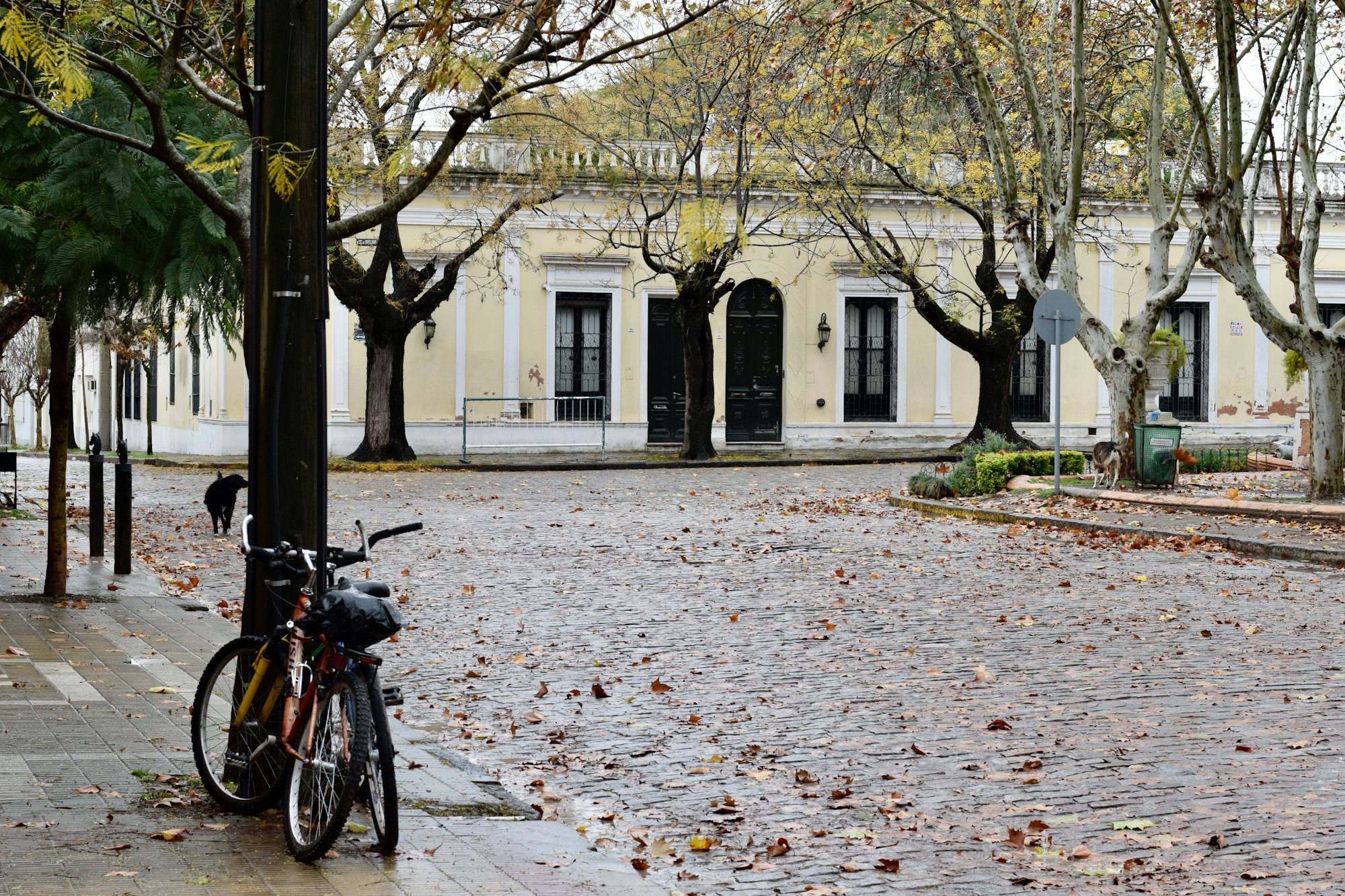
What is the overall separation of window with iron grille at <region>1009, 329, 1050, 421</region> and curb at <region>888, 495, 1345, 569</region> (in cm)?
1698

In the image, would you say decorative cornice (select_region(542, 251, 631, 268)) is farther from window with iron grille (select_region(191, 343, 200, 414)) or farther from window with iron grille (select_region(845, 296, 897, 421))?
window with iron grille (select_region(191, 343, 200, 414))

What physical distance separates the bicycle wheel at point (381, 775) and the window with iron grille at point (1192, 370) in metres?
36.0

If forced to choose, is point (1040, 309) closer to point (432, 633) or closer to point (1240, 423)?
point (432, 633)

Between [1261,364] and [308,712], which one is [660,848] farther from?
[1261,364]

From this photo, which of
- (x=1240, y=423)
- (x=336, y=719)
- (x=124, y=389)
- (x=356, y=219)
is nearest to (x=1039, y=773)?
(x=336, y=719)

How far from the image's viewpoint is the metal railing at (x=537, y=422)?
113ft

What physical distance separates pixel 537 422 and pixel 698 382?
4307 mm

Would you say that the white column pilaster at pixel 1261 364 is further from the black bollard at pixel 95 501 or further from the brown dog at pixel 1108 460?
the black bollard at pixel 95 501

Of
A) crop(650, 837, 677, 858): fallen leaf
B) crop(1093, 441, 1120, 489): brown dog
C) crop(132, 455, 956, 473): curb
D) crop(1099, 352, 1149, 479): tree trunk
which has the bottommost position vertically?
crop(650, 837, 677, 858): fallen leaf

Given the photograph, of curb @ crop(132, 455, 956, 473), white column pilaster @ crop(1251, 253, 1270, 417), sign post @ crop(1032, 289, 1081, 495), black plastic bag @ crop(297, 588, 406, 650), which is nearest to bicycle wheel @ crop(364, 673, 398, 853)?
black plastic bag @ crop(297, 588, 406, 650)

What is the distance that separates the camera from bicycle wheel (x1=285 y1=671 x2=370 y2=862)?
188 inches

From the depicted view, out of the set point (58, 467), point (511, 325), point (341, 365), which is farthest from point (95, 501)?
point (511, 325)

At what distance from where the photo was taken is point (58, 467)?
11.1m

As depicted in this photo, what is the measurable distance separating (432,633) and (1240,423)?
32878mm
